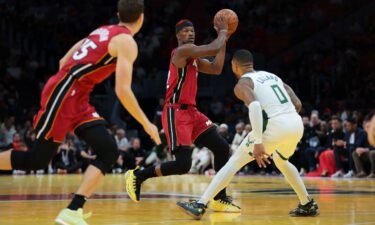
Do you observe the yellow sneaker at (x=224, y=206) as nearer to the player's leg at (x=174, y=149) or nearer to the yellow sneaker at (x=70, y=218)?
the player's leg at (x=174, y=149)

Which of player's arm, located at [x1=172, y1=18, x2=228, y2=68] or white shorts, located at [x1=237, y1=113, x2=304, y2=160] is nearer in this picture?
white shorts, located at [x1=237, y1=113, x2=304, y2=160]

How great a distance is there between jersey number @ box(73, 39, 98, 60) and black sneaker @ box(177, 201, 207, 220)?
1.98 m

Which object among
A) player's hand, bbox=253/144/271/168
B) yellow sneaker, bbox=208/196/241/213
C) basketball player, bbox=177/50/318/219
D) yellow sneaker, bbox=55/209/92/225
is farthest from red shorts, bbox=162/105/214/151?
yellow sneaker, bbox=55/209/92/225

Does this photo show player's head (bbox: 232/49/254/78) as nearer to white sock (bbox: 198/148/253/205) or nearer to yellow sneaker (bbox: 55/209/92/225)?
white sock (bbox: 198/148/253/205)

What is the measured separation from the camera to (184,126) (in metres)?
7.84

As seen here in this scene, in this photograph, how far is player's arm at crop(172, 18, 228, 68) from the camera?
294 inches

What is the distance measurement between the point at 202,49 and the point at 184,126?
874 mm

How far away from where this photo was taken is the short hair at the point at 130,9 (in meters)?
5.62

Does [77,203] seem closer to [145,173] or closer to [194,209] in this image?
[194,209]

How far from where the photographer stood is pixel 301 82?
2384cm

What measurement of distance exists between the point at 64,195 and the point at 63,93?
4.77 meters

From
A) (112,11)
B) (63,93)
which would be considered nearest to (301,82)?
(112,11)

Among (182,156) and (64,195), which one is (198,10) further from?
(182,156)

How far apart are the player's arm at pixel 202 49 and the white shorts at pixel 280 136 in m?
0.96
